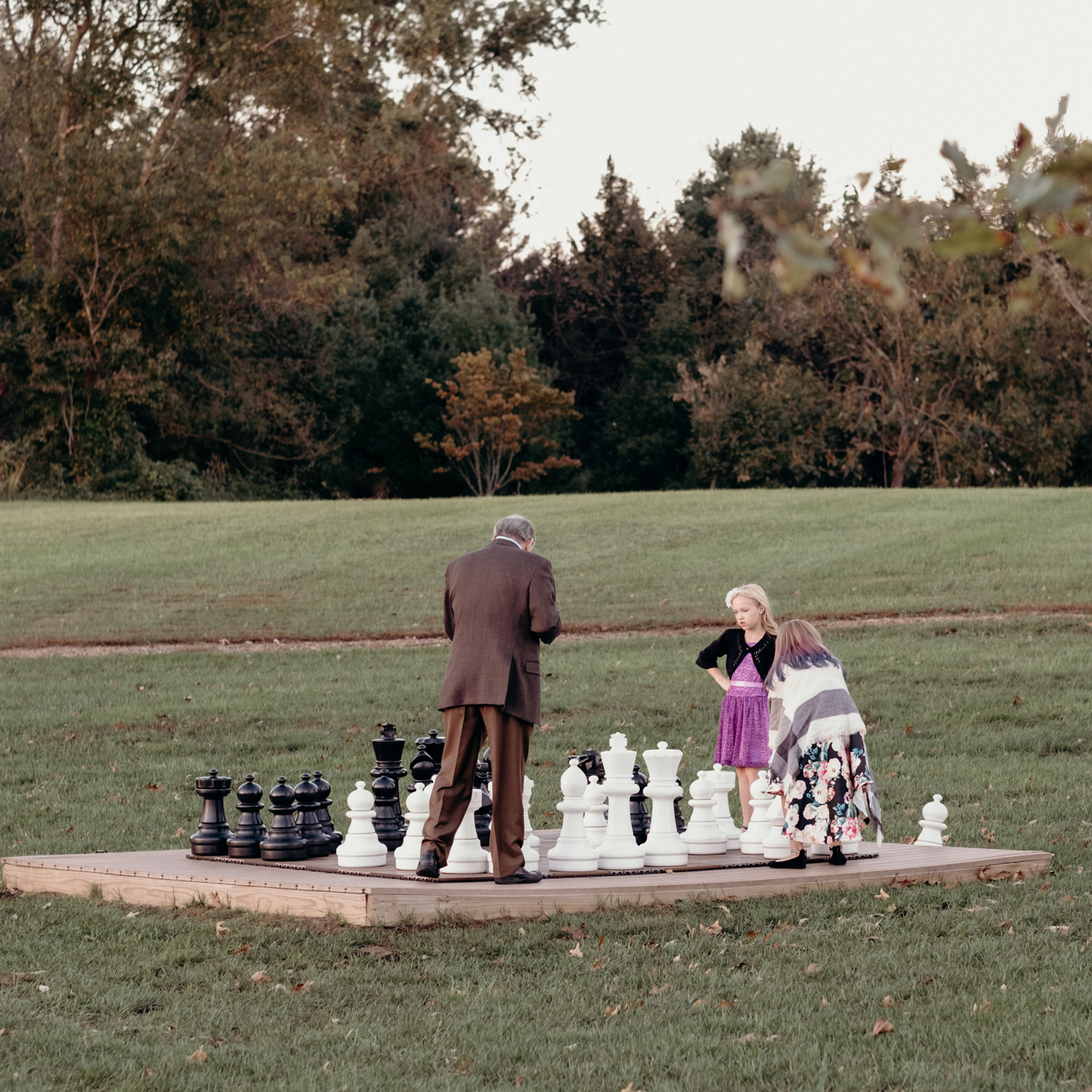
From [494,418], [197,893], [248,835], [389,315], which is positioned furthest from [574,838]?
[389,315]

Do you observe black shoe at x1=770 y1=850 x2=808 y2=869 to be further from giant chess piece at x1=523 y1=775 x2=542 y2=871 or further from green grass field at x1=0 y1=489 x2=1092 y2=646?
green grass field at x1=0 y1=489 x2=1092 y2=646

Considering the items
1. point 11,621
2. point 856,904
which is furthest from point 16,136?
point 856,904

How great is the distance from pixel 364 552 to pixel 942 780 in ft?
56.1

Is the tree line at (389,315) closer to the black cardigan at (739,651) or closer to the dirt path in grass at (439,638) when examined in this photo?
the dirt path in grass at (439,638)

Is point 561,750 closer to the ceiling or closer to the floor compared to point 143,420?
closer to the floor

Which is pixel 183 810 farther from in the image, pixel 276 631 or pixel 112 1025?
pixel 276 631

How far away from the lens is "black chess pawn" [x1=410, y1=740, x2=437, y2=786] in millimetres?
7207

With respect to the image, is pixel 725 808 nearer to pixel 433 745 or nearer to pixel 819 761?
pixel 819 761

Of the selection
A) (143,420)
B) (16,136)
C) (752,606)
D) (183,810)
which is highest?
(16,136)

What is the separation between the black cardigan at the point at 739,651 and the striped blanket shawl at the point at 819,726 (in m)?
0.97

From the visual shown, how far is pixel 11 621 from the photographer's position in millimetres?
20172

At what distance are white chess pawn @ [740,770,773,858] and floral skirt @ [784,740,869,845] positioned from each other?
214 millimetres

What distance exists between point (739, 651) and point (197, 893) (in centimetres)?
325

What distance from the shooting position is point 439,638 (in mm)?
19406
